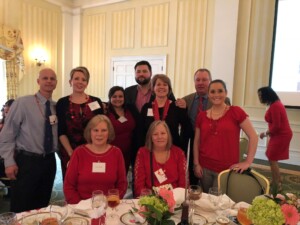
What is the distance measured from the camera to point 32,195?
241 cm

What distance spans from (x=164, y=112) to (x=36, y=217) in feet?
4.93

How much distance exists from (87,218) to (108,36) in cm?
721

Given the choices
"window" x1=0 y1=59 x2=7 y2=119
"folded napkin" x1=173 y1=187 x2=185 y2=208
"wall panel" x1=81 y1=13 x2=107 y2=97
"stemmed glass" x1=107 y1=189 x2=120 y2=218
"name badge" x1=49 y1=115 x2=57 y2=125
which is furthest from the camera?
Answer: "wall panel" x1=81 y1=13 x2=107 y2=97

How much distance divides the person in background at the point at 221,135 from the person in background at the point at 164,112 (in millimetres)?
260

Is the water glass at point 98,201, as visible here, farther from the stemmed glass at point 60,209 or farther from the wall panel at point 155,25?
the wall panel at point 155,25

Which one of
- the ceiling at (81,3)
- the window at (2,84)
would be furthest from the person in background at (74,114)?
the ceiling at (81,3)

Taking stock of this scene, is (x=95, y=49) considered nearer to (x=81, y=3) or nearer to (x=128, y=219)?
(x=81, y=3)

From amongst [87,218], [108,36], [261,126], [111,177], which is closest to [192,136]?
[111,177]

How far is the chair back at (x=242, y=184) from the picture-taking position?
2068 mm

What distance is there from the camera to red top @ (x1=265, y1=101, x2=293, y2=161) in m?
4.10

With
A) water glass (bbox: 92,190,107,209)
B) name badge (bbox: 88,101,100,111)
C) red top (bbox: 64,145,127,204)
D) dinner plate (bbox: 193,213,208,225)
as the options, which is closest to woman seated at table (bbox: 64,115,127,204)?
red top (bbox: 64,145,127,204)

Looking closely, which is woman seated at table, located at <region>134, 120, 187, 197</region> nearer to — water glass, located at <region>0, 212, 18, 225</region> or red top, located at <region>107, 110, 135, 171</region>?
red top, located at <region>107, 110, 135, 171</region>

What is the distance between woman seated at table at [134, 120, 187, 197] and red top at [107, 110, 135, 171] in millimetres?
714

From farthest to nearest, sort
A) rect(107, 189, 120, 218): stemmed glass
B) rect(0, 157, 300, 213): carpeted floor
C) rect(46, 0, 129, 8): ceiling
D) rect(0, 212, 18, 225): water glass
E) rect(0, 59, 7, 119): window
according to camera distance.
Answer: rect(46, 0, 129, 8): ceiling
rect(0, 59, 7, 119): window
rect(0, 157, 300, 213): carpeted floor
rect(107, 189, 120, 218): stemmed glass
rect(0, 212, 18, 225): water glass
